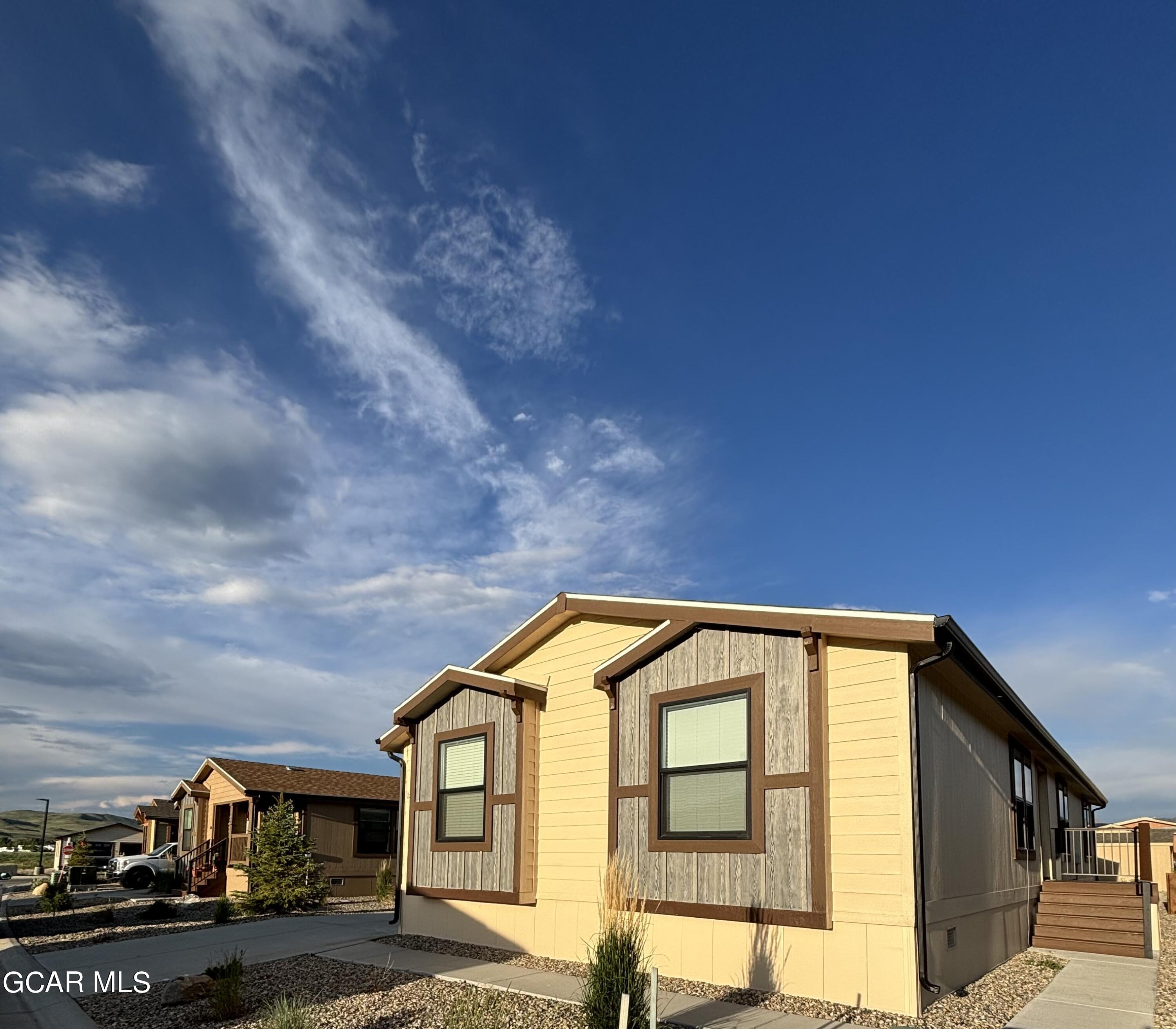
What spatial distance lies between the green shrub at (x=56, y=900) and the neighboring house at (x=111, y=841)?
1930 cm

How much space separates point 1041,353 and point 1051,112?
3.94 m

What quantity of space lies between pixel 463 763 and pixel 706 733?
456 centimetres

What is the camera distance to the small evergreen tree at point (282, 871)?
17750mm

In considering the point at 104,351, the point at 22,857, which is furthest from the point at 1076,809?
the point at 22,857

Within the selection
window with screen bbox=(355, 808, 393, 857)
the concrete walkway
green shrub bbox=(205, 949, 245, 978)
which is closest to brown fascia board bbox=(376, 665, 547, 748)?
green shrub bbox=(205, 949, 245, 978)

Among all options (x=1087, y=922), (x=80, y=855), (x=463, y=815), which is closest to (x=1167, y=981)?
(x=1087, y=922)

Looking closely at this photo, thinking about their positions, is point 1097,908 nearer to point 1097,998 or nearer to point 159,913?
point 1097,998

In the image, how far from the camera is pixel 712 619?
945 centimetres

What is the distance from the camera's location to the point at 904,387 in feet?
48.8

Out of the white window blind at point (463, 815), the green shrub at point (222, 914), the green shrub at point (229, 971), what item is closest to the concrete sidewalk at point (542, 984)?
the white window blind at point (463, 815)

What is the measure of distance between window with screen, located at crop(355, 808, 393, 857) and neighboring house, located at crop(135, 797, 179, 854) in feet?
52.0

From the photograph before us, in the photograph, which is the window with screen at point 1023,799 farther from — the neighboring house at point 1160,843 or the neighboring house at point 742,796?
the neighboring house at point 1160,843

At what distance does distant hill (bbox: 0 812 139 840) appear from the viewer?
124250 millimetres

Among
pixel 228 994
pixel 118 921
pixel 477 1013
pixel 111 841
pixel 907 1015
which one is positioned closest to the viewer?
pixel 477 1013
